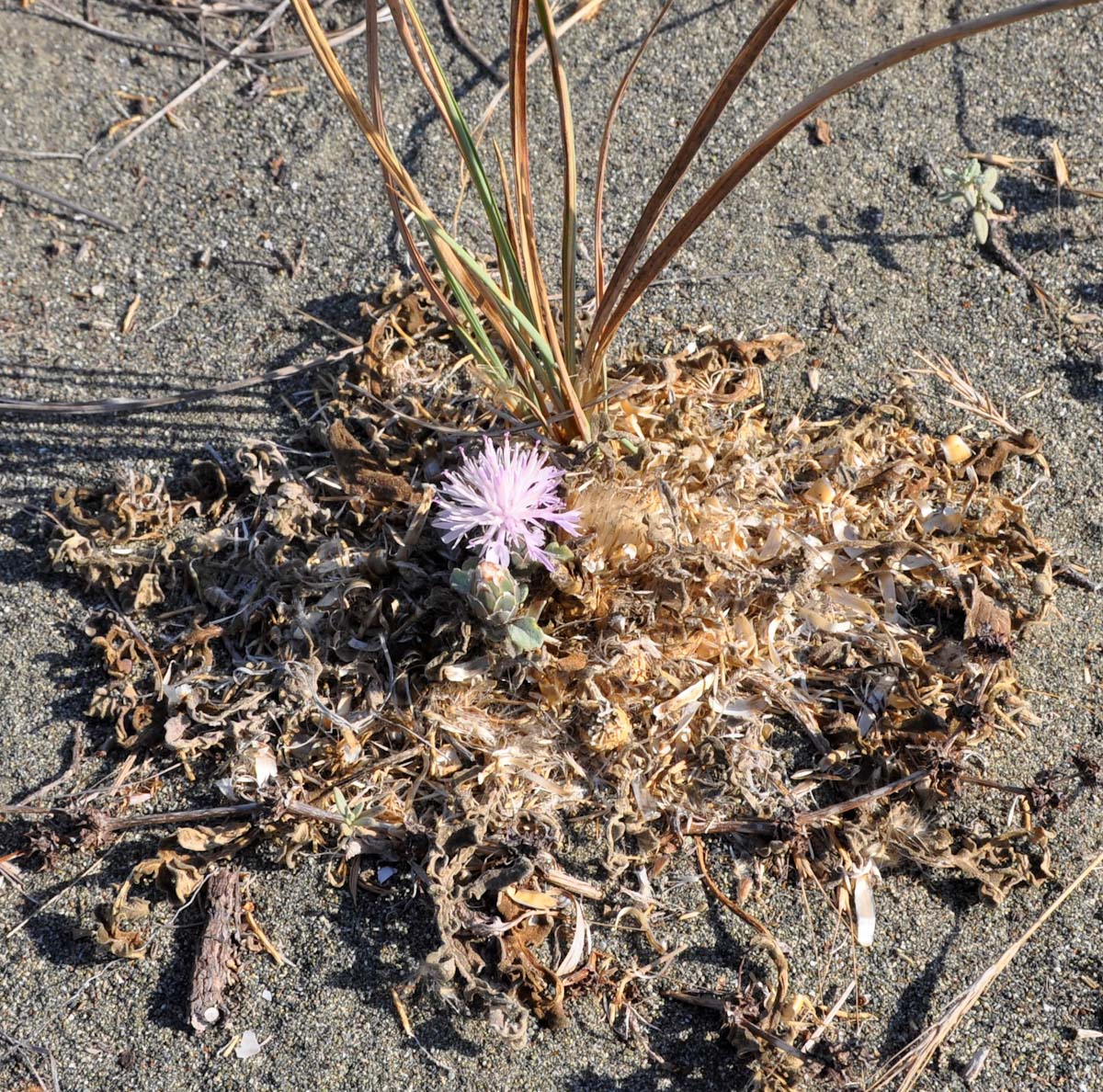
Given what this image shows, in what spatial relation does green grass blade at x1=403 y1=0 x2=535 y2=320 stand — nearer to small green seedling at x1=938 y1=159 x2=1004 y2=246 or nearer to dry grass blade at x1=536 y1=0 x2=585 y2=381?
dry grass blade at x1=536 y1=0 x2=585 y2=381

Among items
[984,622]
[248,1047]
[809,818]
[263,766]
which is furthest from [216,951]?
[984,622]

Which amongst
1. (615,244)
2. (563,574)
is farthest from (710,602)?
(615,244)

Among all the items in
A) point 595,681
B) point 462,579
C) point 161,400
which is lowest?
point 595,681

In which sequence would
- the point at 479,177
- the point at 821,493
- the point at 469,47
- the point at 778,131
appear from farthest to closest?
the point at 469,47
the point at 821,493
the point at 479,177
the point at 778,131

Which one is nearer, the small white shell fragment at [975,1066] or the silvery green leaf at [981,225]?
the small white shell fragment at [975,1066]

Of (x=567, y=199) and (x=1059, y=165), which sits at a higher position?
(x=1059, y=165)

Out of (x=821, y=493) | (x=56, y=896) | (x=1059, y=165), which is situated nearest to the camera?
(x=56, y=896)

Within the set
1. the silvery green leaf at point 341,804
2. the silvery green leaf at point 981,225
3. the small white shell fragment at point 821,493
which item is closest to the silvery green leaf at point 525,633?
the silvery green leaf at point 341,804

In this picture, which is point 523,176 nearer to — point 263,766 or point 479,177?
point 479,177

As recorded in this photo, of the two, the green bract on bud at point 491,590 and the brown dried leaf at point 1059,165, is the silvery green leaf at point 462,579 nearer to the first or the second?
the green bract on bud at point 491,590
